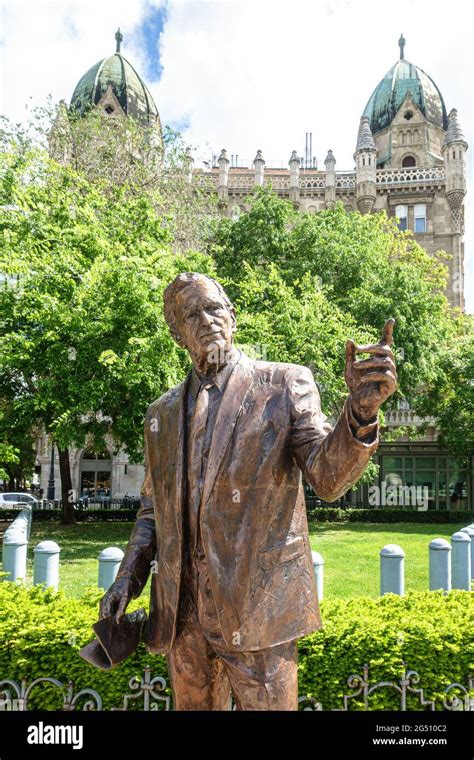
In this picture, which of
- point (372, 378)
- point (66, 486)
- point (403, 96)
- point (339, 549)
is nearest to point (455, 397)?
point (339, 549)

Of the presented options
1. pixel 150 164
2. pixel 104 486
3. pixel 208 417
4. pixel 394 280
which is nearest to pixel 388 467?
pixel 394 280

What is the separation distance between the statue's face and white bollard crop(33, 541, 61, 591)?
17.3 feet

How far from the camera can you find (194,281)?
105 inches

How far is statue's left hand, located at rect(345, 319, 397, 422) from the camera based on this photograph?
2.07m

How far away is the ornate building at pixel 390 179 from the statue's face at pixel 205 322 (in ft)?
109

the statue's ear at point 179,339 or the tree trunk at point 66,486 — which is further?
the tree trunk at point 66,486

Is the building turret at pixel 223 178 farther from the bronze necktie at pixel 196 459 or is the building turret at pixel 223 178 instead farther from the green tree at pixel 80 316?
the bronze necktie at pixel 196 459

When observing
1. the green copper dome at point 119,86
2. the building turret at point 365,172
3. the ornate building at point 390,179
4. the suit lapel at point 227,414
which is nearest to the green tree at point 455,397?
the ornate building at point 390,179

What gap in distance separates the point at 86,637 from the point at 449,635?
2.78 meters

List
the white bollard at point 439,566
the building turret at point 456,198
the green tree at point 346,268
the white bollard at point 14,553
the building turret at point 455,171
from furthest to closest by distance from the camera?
the building turret at point 455,171
the building turret at point 456,198
the green tree at point 346,268
the white bollard at point 439,566
the white bollard at point 14,553

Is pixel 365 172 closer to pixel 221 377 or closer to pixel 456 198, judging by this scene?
pixel 456 198

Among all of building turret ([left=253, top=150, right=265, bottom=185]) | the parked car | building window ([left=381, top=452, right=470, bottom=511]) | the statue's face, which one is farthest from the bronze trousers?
building turret ([left=253, top=150, right=265, bottom=185])

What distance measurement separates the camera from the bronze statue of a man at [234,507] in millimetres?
2312

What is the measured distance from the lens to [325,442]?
7.37 feet
